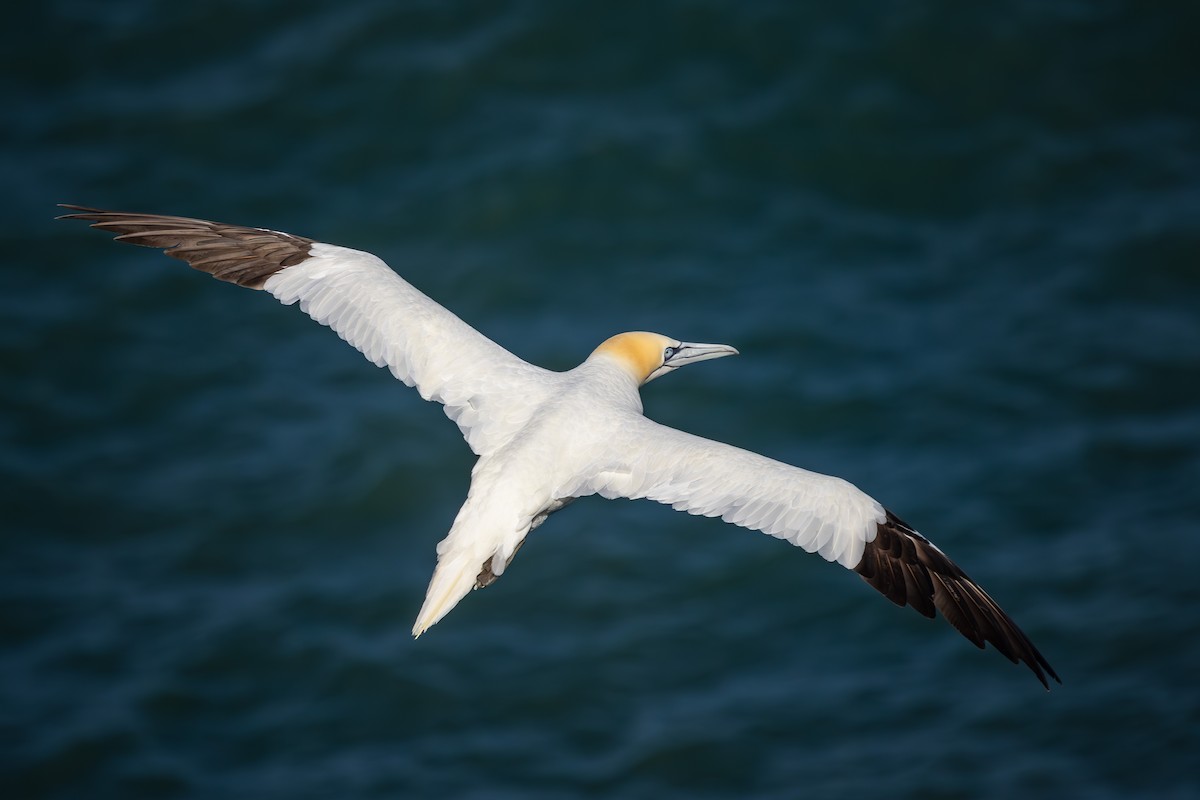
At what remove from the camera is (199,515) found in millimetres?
14852

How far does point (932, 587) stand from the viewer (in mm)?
9312

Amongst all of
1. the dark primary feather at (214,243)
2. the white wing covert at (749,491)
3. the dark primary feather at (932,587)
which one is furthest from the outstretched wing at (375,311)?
the dark primary feather at (932,587)

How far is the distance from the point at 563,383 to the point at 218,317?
7.51 metres

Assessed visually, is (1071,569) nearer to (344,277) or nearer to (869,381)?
(869,381)

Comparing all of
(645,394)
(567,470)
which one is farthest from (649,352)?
(645,394)

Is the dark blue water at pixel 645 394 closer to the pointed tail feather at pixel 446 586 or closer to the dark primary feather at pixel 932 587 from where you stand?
the dark primary feather at pixel 932 587

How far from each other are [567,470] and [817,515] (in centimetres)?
154

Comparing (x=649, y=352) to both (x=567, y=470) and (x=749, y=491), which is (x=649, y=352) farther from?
(x=749, y=491)

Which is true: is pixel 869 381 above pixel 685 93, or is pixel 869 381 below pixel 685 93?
below

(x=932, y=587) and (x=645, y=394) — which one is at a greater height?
(x=645, y=394)

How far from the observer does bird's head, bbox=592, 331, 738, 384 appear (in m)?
11.0

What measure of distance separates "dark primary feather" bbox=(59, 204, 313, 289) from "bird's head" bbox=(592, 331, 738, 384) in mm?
2331

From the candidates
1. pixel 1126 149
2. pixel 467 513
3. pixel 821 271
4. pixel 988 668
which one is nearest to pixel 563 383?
pixel 467 513

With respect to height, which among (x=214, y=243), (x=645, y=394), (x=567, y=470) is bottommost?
(x=567, y=470)
